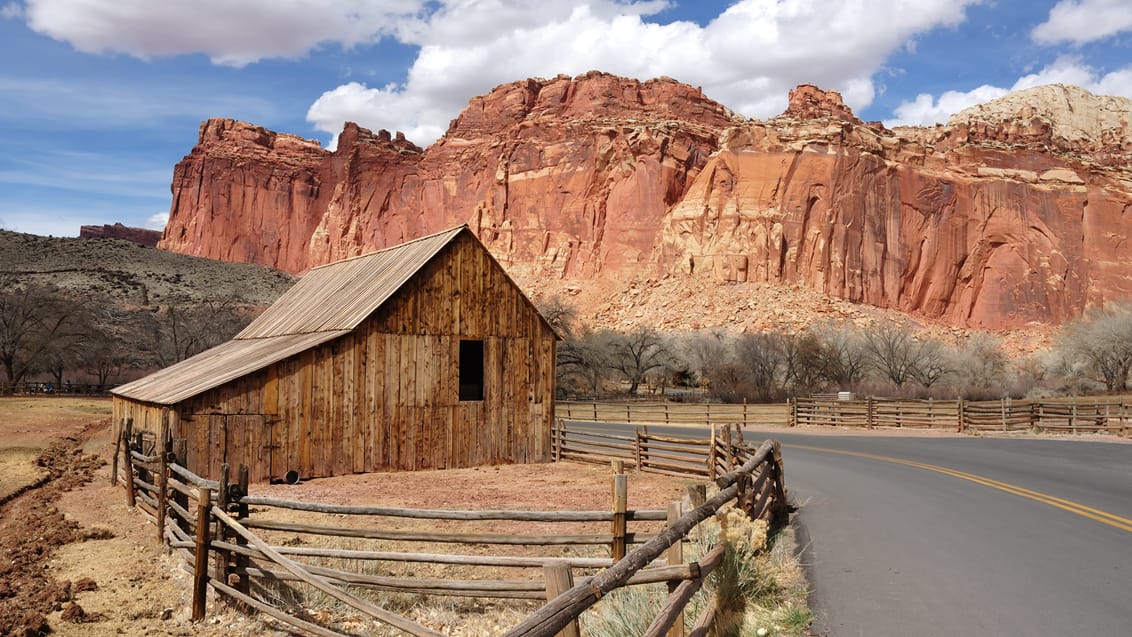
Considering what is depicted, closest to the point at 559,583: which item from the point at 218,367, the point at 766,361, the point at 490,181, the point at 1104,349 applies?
the point at 218,367

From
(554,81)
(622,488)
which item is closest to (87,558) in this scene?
(622,488)

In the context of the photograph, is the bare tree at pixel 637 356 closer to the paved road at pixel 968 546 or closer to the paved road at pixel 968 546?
the paved road at pixel 968 546

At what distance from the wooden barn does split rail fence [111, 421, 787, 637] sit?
395cm

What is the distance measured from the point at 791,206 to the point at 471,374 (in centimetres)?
6264

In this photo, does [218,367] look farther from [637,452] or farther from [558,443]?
[637,452]

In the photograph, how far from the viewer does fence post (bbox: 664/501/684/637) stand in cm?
602

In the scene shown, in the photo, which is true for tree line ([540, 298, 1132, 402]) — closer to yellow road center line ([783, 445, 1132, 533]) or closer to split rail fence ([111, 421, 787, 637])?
yellow road center line ([783, 445, 1132, 533])

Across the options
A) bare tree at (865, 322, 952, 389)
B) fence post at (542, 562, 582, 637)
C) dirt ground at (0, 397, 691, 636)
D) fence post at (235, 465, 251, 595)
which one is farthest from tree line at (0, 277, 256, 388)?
fence post at (542, 562, 582, 637)

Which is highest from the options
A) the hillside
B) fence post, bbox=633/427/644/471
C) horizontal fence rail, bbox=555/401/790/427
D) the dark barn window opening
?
the hillside

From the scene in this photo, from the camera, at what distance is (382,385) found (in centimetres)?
1905

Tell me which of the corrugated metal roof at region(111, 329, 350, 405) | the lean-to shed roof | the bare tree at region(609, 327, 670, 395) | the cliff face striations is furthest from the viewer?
the cliff face striations

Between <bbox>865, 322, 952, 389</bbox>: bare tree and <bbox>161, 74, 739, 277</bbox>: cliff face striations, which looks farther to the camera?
<bbox>161, 74, 739, 277</bbox>: cliff face striations

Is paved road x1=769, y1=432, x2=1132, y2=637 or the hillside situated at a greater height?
the hillside

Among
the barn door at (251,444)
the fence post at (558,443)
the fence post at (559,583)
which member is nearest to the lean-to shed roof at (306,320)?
the barn door at (251,444)
